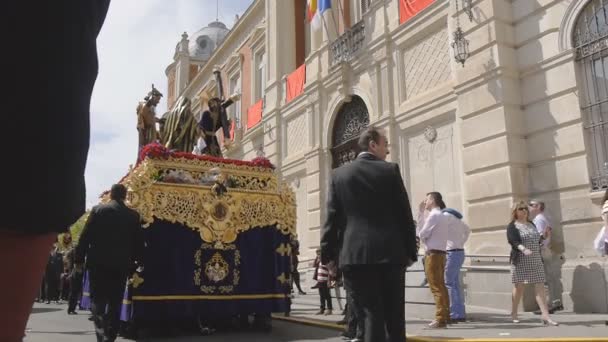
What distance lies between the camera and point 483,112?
1002 cm

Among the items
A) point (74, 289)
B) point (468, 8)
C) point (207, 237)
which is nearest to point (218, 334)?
point (207, 237)

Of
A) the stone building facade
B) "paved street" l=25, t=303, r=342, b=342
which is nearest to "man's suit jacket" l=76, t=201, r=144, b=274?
"paved street" l=25, t=303, r=342, b=342

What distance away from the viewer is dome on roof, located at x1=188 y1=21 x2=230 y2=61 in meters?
39.3

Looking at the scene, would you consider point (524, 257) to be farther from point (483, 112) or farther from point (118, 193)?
point (118, 193)

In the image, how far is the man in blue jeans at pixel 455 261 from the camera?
729 centimetres

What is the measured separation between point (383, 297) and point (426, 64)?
928 cm

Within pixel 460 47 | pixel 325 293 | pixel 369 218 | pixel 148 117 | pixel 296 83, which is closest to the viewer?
pixel 369 218

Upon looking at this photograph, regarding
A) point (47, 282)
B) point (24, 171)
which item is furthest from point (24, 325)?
point (47, 282)

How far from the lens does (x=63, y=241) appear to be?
12.5 meters

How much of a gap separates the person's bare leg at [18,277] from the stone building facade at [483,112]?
8334mm

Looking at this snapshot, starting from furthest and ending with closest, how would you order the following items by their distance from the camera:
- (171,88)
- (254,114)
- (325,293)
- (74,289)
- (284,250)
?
(171,88), (254,114), (74,289), (325,293), (284,250)

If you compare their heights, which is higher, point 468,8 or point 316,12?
point 316,12

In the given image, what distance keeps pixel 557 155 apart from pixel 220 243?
585cm

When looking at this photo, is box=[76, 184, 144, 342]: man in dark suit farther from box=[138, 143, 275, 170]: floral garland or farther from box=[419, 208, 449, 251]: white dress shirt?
box=[419, 208, 449, 251]: white dress shirt
